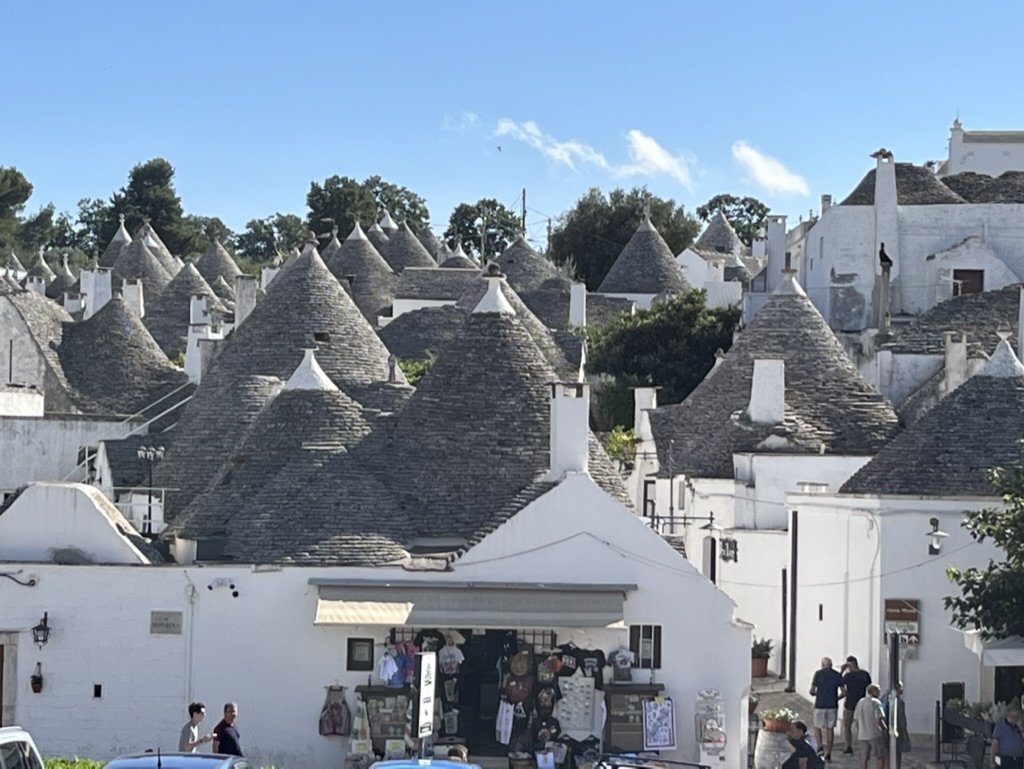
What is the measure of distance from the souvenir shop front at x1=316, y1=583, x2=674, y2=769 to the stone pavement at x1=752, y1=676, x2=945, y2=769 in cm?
283

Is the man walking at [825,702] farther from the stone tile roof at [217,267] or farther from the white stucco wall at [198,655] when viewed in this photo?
the stone tile roof at [217,267]

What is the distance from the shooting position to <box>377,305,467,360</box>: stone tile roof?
58.5 metres

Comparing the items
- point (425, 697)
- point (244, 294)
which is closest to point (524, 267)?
point (244, 294)

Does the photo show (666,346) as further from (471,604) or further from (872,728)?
(872,728)

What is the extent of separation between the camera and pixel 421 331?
60.2m

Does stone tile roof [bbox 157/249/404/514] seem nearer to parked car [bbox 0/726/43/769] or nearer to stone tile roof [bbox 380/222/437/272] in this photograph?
parked car [bbox 0/726/43/769]

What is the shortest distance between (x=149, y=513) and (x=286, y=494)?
4.90 meters

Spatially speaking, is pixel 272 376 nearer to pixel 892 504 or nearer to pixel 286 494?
pixel 286 494

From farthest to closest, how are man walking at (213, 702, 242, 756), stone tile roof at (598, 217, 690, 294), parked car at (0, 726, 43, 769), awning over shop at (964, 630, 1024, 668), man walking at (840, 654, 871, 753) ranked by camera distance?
stone tile roof at (598, 217, 690, 294)
man walking at (840, 654, 871, 753)
awning over shop at (964, 630, 1024, 668)
man walking at (213, 702, 242, 756)
parked car at (0, 726, 43, 769)

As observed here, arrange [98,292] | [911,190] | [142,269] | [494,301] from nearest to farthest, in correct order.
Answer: [494,301]
[911,190]
[98,292]
[142,269]

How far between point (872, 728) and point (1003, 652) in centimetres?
191

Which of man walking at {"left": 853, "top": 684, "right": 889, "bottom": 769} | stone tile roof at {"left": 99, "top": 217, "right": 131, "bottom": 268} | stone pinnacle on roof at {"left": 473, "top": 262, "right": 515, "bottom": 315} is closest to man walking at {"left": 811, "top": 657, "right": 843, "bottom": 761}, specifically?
man walking at {"left": 853, "top": 684, "right": 889, "bottom": 769}

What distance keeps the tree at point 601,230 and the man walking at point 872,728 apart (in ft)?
213

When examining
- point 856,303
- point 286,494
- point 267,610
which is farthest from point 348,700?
point 856,303
